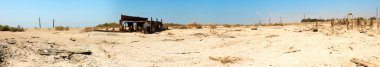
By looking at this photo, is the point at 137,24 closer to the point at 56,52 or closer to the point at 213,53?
the point at 213,53

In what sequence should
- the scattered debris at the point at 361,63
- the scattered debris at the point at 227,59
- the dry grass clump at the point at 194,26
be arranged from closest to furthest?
the scattered debris at the point at 361,63
the scattered debris at the point at 227,59
the dry grass clump at the point at 194,26

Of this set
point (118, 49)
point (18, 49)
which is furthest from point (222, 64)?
point (18, 49)

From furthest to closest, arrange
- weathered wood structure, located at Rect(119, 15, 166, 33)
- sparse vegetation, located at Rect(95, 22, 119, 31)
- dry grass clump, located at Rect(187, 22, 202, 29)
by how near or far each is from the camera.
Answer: sparse vegetation, located at Rect(95, 22, 119, 31)
dry grass clump, located at Rect(187, 22, 202, 29)
weathered wood structure, located at Rect(119, 15, 166, 33)

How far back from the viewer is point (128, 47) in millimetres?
13086

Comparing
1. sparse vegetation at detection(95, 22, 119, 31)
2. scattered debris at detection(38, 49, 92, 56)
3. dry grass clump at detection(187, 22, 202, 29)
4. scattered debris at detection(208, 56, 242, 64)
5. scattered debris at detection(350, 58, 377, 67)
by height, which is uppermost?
sparse vegetation at detection(95, 22, 119, 31)

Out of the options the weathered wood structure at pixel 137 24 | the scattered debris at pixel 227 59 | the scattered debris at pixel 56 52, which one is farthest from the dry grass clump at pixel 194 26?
the scattered debris at pixel 56 52

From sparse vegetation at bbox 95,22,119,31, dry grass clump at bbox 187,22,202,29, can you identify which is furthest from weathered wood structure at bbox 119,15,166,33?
sparse vegetation at bbox 95,22,119,31

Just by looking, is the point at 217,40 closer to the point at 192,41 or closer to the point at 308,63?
the point at 192,41

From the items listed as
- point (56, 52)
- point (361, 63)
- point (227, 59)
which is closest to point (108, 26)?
point (56, 52)

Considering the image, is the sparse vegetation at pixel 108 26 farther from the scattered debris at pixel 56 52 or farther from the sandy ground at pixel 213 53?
the scattered debris at pixel 56 52

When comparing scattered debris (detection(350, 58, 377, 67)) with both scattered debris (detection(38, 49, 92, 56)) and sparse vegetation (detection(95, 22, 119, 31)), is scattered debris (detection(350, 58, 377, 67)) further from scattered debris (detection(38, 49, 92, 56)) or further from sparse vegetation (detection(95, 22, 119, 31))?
sparse vegetation (detection(95, 22, 119, 31))

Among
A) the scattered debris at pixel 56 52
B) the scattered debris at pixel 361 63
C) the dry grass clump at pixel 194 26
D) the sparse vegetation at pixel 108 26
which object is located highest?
the sparse vegetation at pixel 108 26

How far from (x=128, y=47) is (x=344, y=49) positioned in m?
5.38

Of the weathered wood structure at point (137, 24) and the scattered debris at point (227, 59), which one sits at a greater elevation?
the weathered wood structure at point (137, 24)
